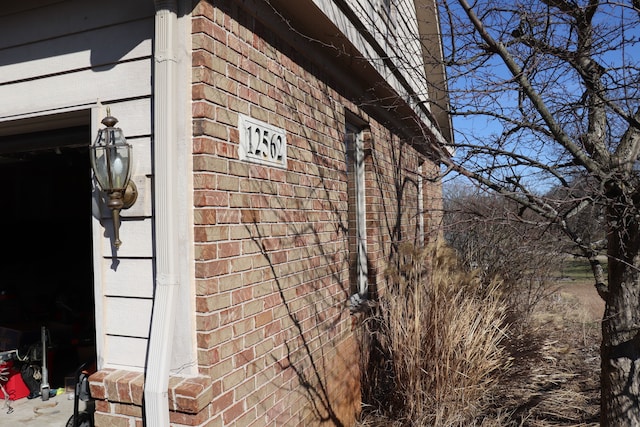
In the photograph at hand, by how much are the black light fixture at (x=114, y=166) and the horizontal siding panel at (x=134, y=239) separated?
0.06 m

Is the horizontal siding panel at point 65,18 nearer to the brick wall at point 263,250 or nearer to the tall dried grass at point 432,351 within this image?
the brick wall at point 263,250

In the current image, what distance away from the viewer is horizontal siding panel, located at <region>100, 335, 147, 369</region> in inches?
92.2

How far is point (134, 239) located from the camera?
238 cm

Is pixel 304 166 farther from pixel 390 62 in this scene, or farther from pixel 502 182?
pixel 390 62

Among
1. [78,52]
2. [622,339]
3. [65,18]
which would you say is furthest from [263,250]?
[622,339]

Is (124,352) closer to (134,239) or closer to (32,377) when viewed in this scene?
(134,239)

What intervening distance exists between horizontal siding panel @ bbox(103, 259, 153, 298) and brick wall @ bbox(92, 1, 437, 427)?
0.26 m

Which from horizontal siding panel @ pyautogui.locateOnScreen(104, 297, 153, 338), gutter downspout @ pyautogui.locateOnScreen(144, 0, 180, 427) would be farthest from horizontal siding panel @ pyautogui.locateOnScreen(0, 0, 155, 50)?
horizontal siding panel @ pyautogui.locateOnScreen(104, 297, 153, 338)

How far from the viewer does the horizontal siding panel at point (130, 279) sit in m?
2.34

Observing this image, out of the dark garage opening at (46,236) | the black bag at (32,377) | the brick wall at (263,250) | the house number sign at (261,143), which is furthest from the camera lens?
the dark garage opening at (46,236)

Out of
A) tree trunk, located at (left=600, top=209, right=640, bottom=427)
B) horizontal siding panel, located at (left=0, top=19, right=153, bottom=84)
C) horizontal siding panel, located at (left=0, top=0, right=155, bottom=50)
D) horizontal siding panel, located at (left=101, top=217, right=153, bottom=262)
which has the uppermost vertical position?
horizontal siding panel, located at (left=0, top=0, right=155, bottom=50)

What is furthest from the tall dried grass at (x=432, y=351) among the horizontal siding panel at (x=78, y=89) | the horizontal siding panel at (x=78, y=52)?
the horizontal siding panel at (x=78, y=52)

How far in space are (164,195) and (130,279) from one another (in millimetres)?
472

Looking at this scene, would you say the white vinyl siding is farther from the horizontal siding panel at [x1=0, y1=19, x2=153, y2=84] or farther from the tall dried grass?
the tall dried grass
